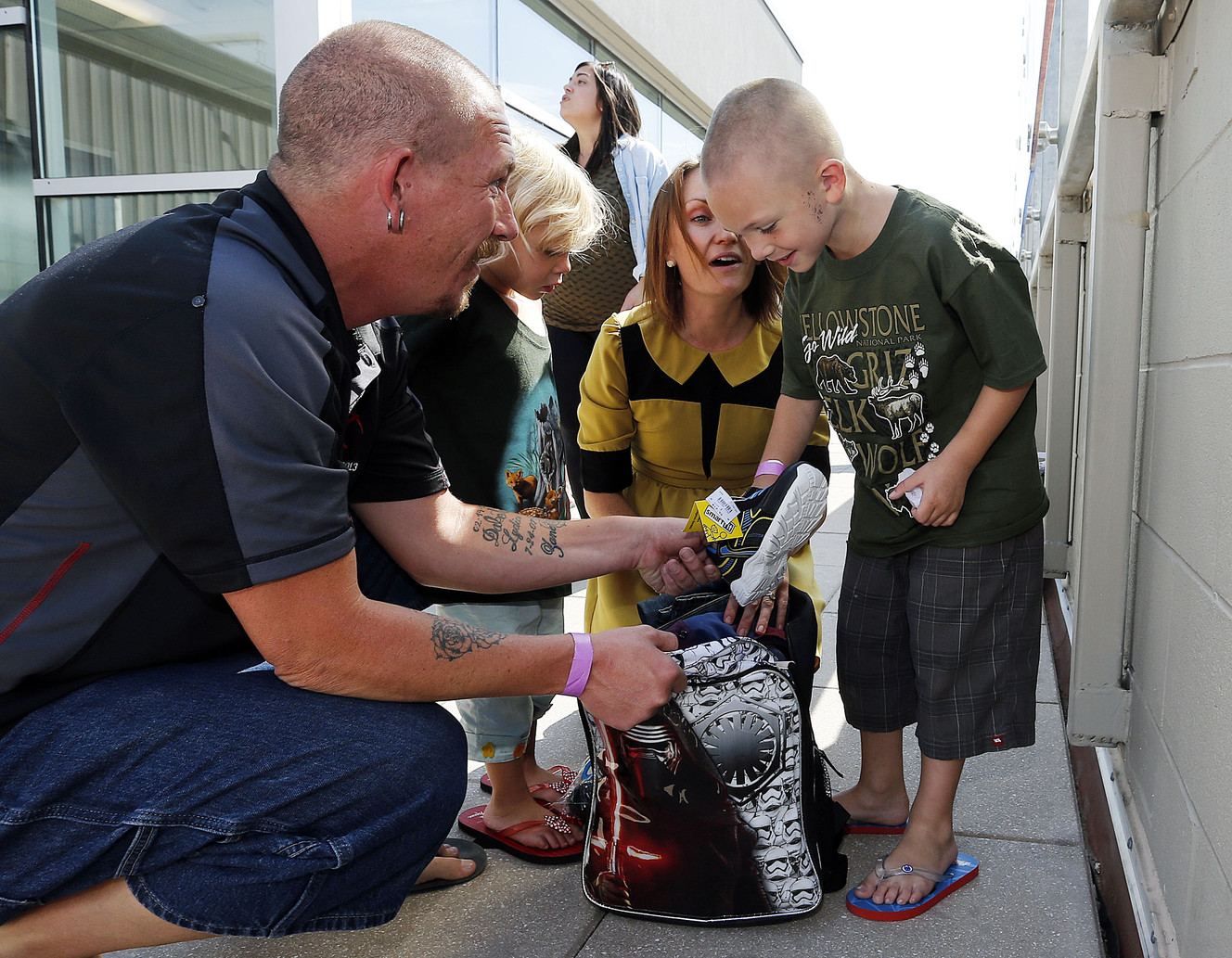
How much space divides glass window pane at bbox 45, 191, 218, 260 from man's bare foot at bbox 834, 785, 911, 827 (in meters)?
3.95

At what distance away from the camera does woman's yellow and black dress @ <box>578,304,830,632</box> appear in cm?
223

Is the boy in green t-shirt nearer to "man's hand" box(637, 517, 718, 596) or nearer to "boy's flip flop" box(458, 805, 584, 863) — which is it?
"man's hand" box(637, 517, 718, 596)

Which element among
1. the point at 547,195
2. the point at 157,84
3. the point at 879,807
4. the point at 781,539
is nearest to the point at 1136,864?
the point at 879,807

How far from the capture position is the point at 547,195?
6.57 feet

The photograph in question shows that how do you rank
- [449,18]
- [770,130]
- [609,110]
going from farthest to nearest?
[449,18], [609,110], [770,130]

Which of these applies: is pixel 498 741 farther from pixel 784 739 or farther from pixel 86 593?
pixel 86 593

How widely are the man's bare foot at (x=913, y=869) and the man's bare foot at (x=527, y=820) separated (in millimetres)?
606

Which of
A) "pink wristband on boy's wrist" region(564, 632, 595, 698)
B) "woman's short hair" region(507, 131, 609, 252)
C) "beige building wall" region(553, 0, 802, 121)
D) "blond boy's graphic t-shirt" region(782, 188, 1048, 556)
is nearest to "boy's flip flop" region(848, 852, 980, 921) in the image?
"blond boy's graphic t-shirt" region(782, 188, 1048, 556)

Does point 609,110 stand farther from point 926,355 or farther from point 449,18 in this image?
point 449,18

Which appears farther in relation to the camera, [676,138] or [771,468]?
[676,138]

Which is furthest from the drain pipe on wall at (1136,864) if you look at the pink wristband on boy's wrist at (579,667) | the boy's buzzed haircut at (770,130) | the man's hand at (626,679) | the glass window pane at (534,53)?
the glass window pane at (534,53)

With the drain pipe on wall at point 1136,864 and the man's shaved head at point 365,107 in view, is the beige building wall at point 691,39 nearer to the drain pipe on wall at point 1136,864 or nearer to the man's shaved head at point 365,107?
the man's shaved head at point 365,107

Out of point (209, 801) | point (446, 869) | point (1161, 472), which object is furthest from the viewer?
point (446, 869)

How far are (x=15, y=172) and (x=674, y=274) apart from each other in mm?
3742
